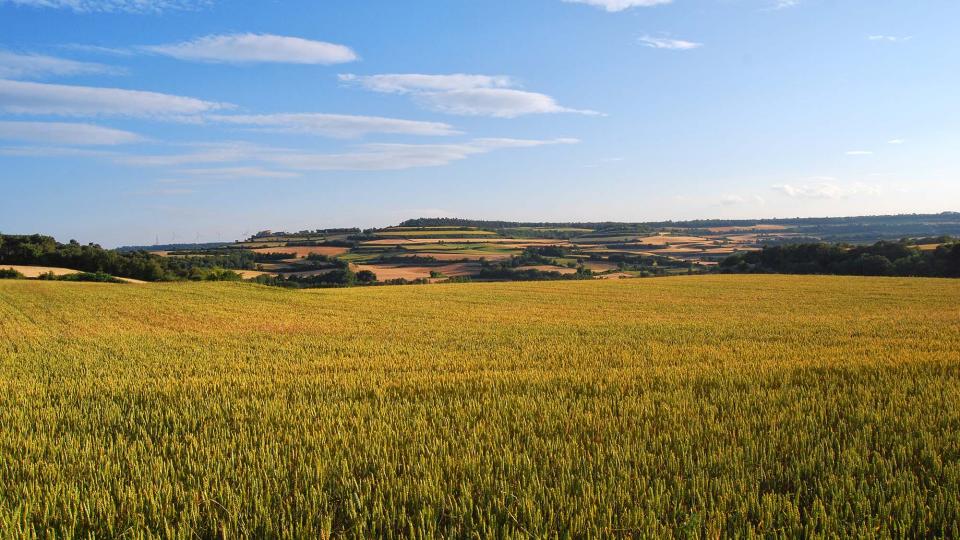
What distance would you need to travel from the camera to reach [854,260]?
244ft

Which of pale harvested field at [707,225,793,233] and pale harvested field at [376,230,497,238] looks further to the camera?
pale harvested field at [707,225,793,233]

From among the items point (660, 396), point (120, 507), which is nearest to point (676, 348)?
point (660, 396)

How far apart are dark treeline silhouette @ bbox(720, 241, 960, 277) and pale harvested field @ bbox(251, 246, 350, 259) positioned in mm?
65639

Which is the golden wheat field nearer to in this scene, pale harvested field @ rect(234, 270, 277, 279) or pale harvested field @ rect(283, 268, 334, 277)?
pale harvested field @ rect(234, 270, 277, 279)

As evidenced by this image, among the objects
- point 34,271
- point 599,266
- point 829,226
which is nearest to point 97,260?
point 34,271

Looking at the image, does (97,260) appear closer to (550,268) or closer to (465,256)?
(465,256)

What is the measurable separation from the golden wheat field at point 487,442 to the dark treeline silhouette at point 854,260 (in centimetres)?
6591

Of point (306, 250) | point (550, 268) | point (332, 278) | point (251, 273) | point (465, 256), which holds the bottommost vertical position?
point (332, 278)

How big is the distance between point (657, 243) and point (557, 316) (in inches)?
3974

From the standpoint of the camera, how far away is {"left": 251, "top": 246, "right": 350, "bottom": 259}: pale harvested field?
10331cm

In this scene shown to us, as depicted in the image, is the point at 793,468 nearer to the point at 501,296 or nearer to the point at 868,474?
the point at 868,474

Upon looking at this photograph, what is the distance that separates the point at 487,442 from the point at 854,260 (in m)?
83.3

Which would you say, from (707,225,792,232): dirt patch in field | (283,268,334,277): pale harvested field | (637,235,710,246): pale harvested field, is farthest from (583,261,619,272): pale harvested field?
(707,225,792,232): dirt patch in field

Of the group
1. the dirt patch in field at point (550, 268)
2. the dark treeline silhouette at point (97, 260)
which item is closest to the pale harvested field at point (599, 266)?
the dirt patch in field at point (550, 268)
